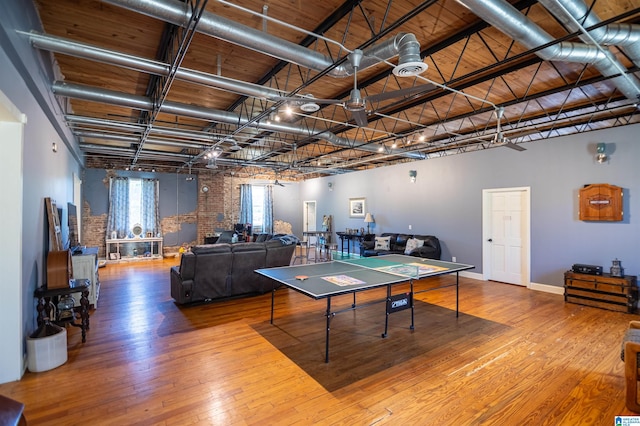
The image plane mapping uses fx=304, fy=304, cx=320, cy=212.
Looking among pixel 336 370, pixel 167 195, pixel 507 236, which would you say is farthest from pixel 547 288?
pixel 167 195

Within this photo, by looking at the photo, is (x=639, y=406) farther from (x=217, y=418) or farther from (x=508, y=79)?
(x=508, y=79)

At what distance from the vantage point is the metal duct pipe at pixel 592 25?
263cm

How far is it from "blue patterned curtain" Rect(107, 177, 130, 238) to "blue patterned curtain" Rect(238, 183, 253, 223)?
4084 mm

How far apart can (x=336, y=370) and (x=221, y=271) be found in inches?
116

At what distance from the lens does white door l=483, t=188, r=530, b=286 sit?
6.39 metres

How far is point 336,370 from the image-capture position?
2.92 metres

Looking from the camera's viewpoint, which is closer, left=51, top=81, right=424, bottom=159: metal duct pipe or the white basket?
the white basket

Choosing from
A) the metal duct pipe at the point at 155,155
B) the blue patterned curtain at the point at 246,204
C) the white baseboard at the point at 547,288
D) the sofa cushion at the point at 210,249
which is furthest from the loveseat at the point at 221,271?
the blue patterned curtain at the point at 246,204

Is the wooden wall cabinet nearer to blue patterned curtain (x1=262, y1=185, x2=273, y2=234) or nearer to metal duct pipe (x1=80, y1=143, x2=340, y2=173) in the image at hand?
metal duct pipe (x1=80, y1=143, x2=340, y2=173)

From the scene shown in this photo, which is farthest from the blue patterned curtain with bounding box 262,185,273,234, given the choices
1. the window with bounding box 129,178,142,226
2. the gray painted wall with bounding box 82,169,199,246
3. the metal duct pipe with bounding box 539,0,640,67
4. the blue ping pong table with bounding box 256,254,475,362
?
the metal duct pipe with bounding box 539,0,640,67

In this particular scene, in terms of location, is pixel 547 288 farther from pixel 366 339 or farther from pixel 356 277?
pixel 356 277

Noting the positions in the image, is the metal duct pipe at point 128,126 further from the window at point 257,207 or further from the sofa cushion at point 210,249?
the window at point 257,207

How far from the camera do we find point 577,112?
247 inches

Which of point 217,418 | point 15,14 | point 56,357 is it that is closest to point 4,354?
point 56,357
